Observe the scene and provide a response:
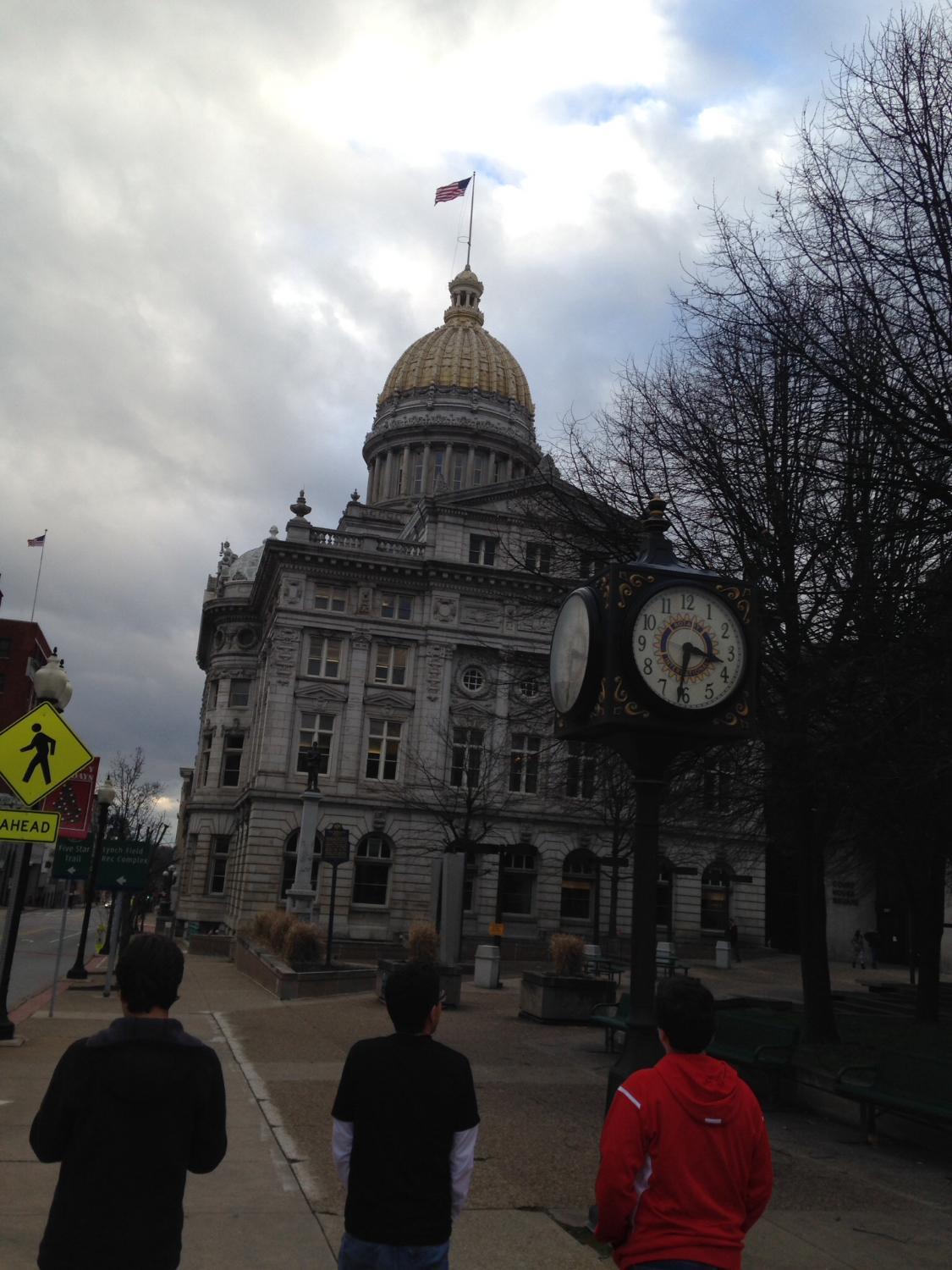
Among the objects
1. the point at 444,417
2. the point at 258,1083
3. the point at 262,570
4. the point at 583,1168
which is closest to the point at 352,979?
the point at 258,1083

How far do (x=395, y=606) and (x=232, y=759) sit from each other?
15195mm

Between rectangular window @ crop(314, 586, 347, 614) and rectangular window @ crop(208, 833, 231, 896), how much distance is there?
1527cm

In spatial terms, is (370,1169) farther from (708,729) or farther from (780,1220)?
(780,1220)

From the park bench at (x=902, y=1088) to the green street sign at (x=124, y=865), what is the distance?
16.3 metres

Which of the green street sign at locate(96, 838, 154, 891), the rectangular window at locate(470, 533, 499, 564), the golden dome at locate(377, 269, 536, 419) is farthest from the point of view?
the golden dome at locate(377, 269, 536, 419)

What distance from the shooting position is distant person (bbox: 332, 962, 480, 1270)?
3.84m

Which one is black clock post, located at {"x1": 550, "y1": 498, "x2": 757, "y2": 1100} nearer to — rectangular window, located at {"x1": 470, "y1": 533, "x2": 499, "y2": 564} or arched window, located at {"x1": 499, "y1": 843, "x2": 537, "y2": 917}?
arched window, located at {"x1": 499, "y1": 843, "x2": 537, "y2": 917}

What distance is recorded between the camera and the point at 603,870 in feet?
175

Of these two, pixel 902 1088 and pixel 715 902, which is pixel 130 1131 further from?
pixel 715 902

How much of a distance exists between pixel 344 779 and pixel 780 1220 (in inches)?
1768

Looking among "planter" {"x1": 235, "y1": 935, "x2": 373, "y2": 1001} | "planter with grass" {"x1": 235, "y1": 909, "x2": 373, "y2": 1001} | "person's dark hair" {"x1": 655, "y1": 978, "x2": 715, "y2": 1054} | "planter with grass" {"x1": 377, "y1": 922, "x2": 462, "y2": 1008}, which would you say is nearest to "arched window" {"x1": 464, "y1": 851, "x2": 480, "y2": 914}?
"planter with grass" {"x1": 235, "y1": 909, "x2": 373, "y2": 1001}

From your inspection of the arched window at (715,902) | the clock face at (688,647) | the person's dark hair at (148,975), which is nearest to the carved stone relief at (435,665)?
the arched window at (715,902)

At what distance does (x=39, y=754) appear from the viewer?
12.0 meters

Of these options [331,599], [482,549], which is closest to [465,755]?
[331,599]
